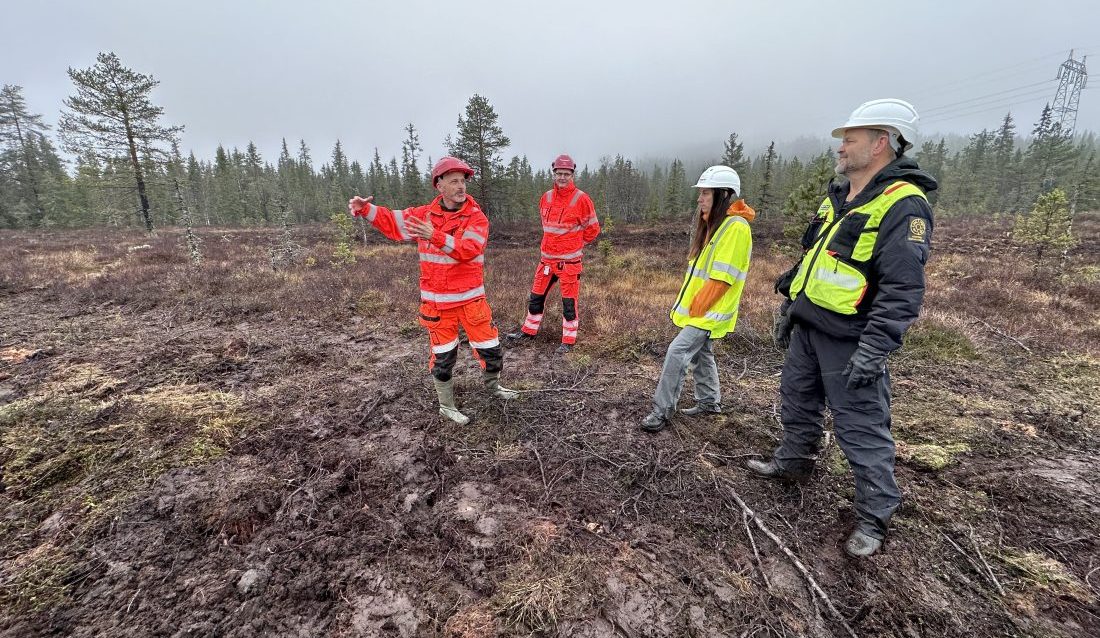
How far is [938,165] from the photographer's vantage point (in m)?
54.6

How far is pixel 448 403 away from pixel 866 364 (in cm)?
312

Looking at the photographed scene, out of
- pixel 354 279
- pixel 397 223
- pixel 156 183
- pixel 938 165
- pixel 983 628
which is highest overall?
Result: pixel 938 165

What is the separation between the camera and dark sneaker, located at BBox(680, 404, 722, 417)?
3.87 meters

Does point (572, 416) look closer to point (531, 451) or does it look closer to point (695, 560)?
point (531, 451)

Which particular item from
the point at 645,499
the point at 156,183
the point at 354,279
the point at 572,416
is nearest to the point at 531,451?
the point at 572,416

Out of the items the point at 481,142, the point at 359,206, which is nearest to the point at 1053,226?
the point at 359,206

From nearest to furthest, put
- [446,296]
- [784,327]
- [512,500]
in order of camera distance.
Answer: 1. [512,500]
2. [784,327]
3. [446,296]

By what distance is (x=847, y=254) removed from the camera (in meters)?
2.32

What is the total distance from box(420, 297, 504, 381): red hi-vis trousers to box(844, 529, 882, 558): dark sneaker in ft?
9.55

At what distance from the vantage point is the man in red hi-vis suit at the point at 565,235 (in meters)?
5.36

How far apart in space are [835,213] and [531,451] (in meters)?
2.68

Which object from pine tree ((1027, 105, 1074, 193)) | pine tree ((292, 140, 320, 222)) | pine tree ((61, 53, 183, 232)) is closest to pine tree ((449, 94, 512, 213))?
pine tree ((61, 53, 183, 232))

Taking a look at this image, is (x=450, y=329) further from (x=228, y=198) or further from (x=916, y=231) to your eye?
(x=228, y=198)

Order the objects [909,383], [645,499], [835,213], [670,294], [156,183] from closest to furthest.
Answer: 1. [835,213]
2. [645,499]
3. [909,383]
4. [670,294]
5. [156,183]
